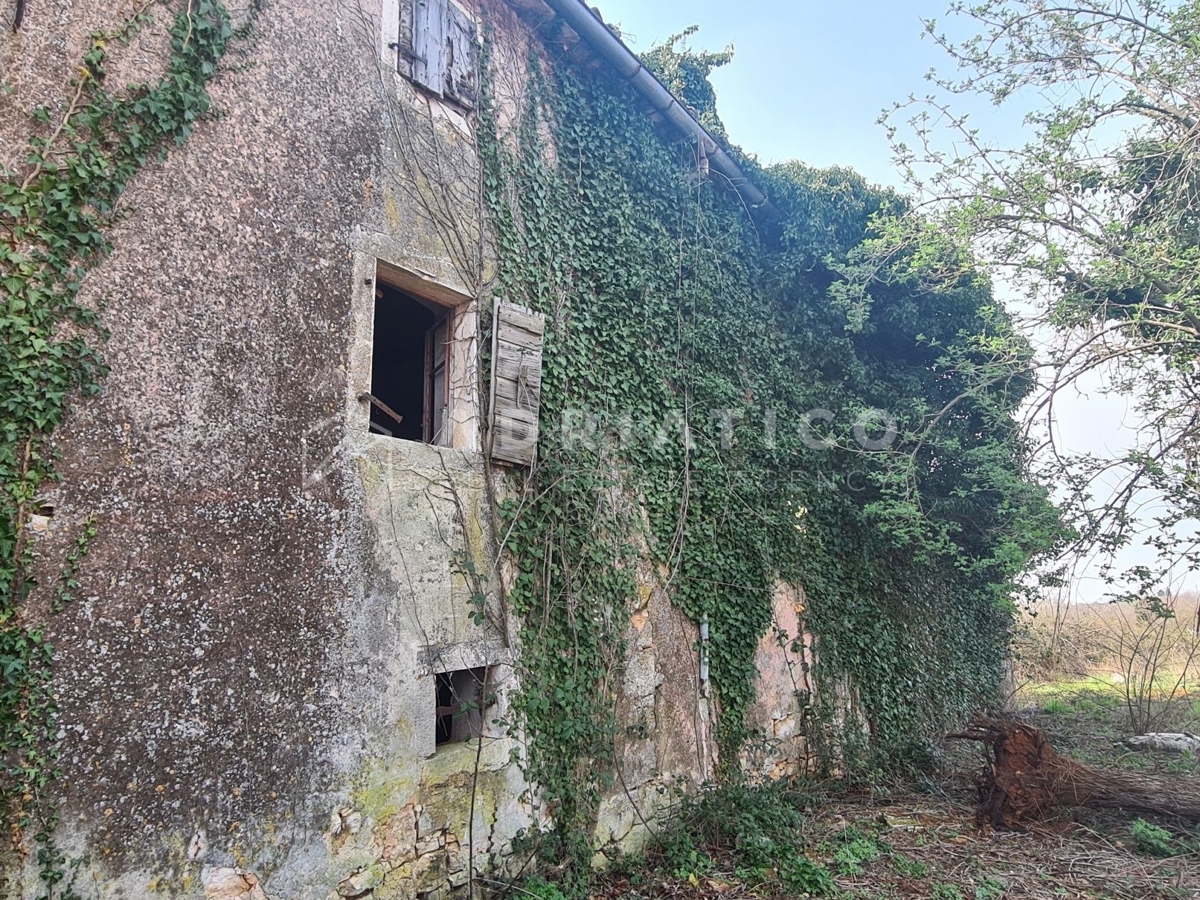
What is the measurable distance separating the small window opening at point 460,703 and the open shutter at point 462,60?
4071 millimetres

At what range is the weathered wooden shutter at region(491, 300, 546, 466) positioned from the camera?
462 cm

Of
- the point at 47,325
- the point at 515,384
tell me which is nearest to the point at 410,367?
the point at 515,384

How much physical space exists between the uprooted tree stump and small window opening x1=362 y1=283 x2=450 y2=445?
5963 mm

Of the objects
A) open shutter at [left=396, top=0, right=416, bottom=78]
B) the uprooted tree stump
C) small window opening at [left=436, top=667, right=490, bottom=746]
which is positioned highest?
open shutter at [left=396, top=0, right=416, bottom=78]

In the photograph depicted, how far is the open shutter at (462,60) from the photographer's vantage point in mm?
4805

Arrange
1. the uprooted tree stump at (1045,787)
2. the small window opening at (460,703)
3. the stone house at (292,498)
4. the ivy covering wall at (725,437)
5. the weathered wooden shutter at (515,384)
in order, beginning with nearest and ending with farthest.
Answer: the stone house at (292,498) → the small window opening at (460,703) → the weathered wooden shutter at (515,384) → the ivy covering wall at (725,437) → the uprooted tree stump at (1045,787)

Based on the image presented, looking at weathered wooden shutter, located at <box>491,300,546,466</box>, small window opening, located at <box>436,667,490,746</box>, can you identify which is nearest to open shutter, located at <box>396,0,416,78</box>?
weathered wooden shutter, located at <box>491,300,546,466</box>

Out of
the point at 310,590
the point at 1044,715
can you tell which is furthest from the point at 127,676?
the point at 1044,715

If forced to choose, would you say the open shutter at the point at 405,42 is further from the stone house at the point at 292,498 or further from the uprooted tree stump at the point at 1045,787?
the uprooted tree stump at the point at 1045,787

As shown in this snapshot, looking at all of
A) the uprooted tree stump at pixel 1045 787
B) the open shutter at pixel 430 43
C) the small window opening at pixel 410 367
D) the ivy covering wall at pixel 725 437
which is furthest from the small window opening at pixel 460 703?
the uprooted tree stump at pixel 1045 787

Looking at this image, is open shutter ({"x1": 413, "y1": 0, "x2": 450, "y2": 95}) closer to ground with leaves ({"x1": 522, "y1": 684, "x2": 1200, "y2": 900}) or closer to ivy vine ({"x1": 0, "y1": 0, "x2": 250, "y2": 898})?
ivy vine ({"x1": 0, "y1": 0, "x2": 250, "y2": 898})

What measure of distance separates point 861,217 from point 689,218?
118 inches

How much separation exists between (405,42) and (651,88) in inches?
97.5

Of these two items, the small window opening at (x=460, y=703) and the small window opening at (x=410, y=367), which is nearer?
the small window opening at (x=460, y=703)
